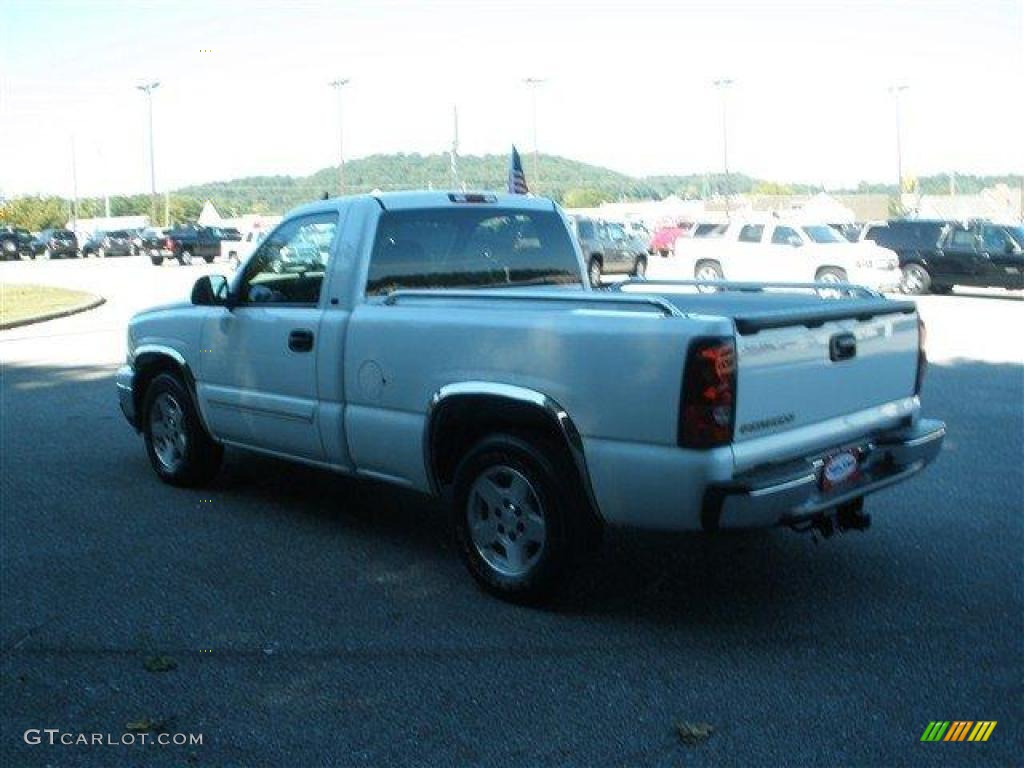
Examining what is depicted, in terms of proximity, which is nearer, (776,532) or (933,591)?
(933,591)

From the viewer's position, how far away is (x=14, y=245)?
226 feet

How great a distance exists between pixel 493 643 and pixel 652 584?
110cm

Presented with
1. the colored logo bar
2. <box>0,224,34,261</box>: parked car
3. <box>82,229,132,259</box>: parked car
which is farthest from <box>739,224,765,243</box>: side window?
<box>82,229,132,259</box>: parked car

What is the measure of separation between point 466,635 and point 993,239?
23.9 meters

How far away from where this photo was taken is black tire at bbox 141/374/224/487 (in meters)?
7.63

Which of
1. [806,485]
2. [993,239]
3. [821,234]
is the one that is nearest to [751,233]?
[821,234]

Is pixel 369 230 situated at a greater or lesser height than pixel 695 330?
greater

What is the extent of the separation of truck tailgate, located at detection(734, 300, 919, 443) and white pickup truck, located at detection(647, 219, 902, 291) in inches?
781

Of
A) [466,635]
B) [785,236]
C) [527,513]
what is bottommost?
[466,635]

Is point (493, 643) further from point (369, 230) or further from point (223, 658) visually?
point (369, 230)

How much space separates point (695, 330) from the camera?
4527mm

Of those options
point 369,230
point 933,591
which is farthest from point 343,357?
point 933,591

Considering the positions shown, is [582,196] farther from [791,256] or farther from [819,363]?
[819,363]

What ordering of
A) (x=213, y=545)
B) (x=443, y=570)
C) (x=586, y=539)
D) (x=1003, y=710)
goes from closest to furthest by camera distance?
(x=1003, y=710) < (x=586, y=539) < (x=443, y=570) < (x=213, y=545)
